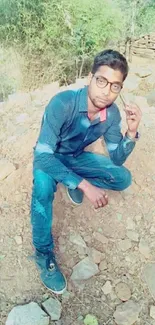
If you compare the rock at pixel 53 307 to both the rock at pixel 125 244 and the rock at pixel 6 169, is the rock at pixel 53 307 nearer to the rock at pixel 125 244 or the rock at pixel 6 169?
the rock at pixel 125 244

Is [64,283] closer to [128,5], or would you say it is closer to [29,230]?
[29,230]

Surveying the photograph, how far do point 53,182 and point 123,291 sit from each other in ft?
2.44

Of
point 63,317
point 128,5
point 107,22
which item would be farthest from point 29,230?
point 128,5

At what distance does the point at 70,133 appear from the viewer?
7.14 ft

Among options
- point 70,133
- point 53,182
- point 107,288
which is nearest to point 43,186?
point 53,182

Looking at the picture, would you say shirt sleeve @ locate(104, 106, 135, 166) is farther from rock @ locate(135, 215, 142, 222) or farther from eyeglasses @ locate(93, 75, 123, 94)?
rock @ locate(135, 215, 142, 222)

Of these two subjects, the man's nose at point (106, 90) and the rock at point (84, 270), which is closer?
the man's nose at point (106, 90)

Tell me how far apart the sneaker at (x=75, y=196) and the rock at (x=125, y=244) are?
1.26 ft

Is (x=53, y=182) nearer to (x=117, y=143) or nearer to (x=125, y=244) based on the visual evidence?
(x=117, y=143)

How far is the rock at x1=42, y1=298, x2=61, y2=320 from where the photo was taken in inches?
80.2

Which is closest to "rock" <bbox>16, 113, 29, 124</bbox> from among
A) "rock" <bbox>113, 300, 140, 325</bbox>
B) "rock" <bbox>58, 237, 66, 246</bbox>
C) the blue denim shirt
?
the blue denim shirt

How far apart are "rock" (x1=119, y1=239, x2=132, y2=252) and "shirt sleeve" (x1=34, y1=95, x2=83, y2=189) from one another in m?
0.70

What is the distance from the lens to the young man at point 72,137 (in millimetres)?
1985

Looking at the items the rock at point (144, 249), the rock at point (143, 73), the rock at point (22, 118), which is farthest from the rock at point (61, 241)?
the rock at point (143, 73)
